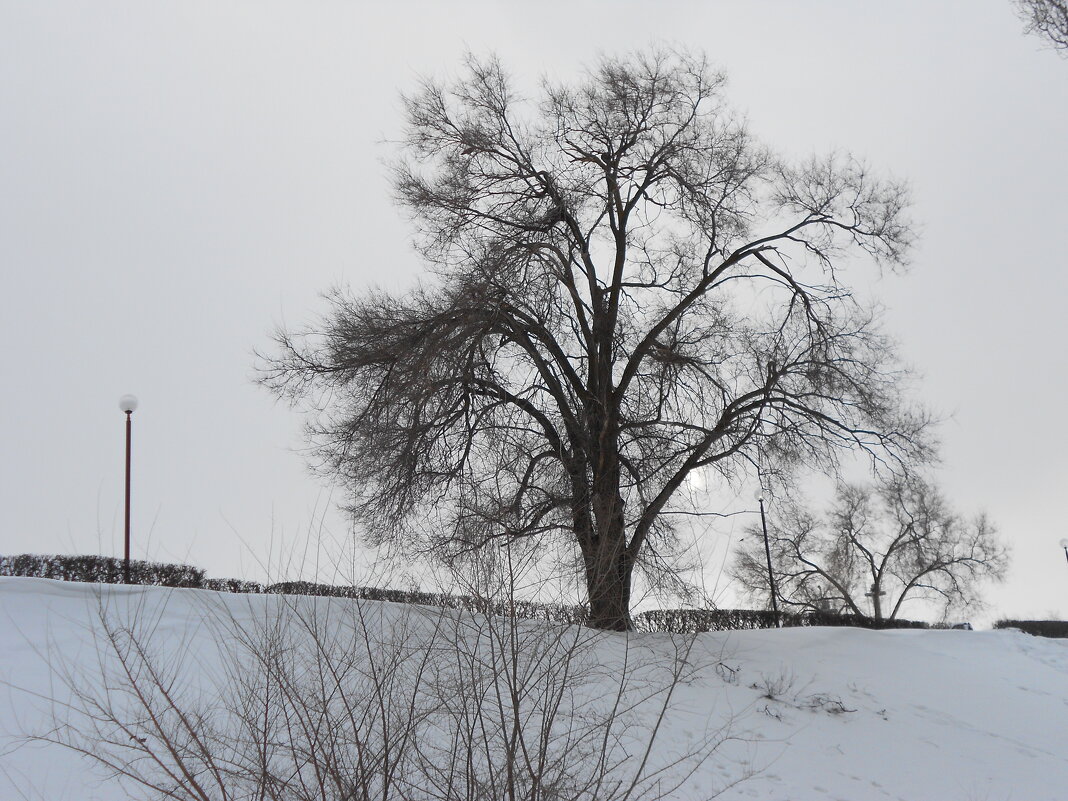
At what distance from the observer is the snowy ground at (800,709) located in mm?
8695

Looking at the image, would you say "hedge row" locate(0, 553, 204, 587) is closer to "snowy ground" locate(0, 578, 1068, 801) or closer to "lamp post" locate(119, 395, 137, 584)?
"lamp post" locate(119, 395, 137, 584)

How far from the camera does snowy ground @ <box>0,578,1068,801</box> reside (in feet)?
28.5

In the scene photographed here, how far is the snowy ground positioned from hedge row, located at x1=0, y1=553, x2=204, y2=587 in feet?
11.2

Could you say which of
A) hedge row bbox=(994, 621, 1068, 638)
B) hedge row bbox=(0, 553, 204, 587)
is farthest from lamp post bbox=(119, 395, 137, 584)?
hedge row bbox=(994, 621, 1068, 638)

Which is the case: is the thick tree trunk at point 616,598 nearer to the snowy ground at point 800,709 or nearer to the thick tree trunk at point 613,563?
the thick tree trunk at point 613,563

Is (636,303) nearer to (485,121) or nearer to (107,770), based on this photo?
(485,121)

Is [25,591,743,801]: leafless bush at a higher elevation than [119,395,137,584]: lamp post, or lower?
lower

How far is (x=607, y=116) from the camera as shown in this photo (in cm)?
1580

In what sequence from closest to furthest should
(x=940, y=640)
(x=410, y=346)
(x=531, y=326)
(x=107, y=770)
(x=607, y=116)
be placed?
(x=107, y=770), (x=410, y=346), (x=531, y=326), (x=607, y=116), (x=940, y=640)

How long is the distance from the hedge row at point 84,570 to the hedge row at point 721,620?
24.1 ft

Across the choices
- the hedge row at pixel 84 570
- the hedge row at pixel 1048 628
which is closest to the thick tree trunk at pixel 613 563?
the hedge row at pixel 84 570

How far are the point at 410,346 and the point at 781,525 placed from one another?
27622mm

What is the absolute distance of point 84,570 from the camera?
14.6m

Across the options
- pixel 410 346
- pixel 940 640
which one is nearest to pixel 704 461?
pixel 410 346
